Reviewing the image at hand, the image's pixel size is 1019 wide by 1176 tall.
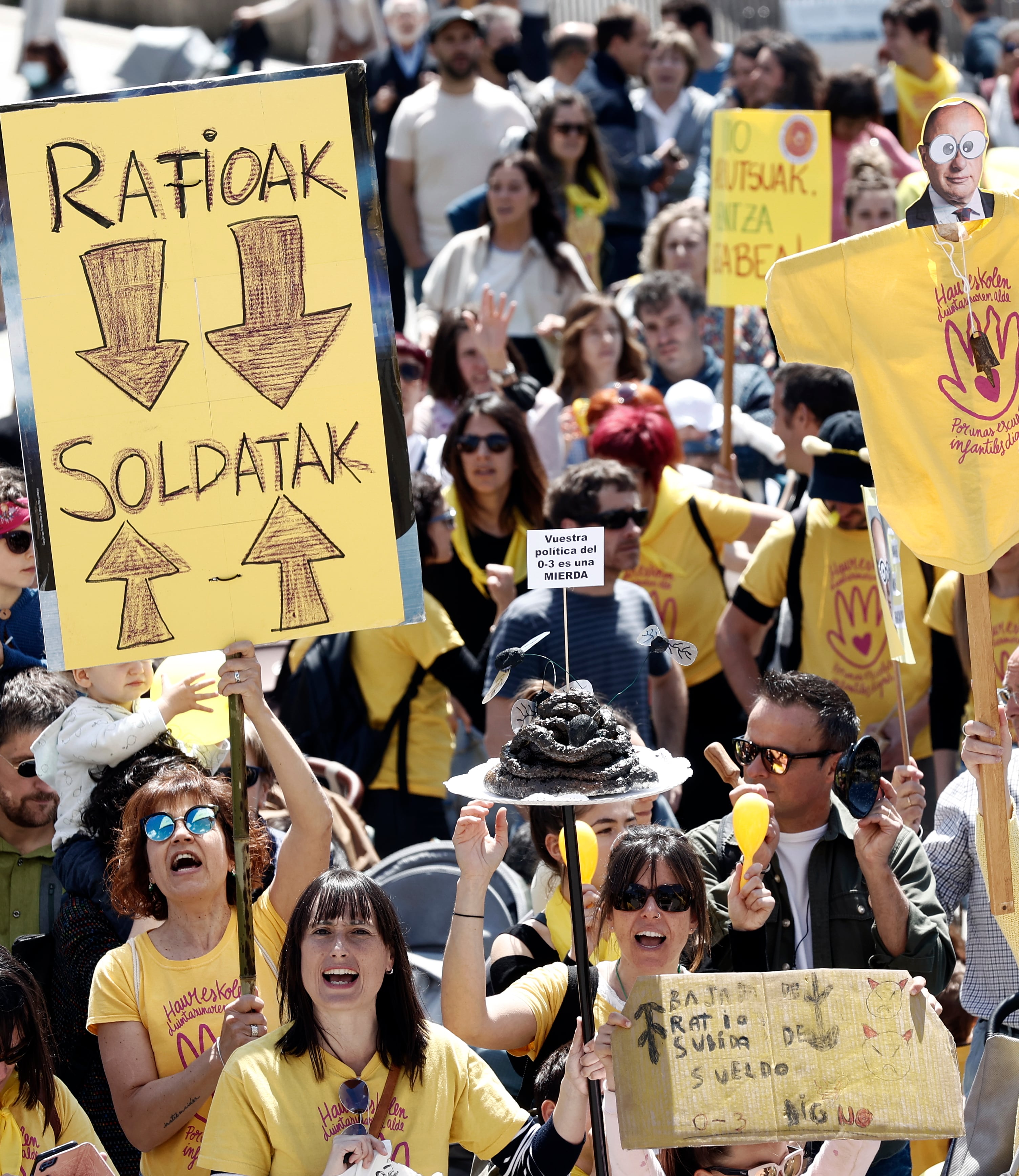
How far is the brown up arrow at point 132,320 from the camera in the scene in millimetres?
3264

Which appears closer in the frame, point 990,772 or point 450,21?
point 990,772

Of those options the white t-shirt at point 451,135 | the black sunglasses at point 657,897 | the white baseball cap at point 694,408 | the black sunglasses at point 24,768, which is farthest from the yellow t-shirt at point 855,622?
the white t-shirt at point 451,135

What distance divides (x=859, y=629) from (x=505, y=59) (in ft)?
21.4

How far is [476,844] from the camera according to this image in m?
3.25

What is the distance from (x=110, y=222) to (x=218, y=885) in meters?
1.39

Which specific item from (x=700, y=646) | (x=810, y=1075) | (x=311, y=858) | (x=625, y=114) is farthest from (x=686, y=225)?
(x=810, y=1075)

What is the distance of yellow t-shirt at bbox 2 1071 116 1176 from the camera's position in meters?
3.09

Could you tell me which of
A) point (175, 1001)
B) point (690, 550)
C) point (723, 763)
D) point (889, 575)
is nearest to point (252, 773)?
point (175, 1001)

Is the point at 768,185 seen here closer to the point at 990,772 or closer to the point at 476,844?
the point at 990,772

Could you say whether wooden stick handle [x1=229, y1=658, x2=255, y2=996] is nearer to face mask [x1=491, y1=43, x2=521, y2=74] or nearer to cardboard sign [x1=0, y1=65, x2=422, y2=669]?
cardboard sign [x1=0, y1=65, x2=422, y2=669]

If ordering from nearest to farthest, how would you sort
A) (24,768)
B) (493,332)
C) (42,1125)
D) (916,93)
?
(42,1125) → (24,768) → (493,332) → (916,93)

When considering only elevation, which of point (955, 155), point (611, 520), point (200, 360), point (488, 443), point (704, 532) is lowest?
point (704, 532)

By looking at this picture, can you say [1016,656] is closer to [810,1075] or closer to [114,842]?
[810,1075]

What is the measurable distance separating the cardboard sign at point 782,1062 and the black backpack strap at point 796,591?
7.48 ft
